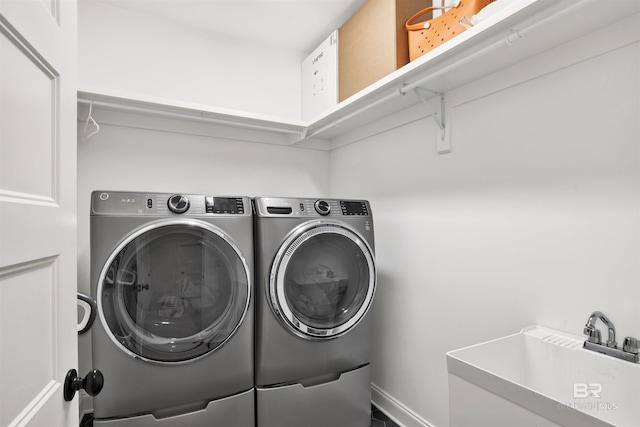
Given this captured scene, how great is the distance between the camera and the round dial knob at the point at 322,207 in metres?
1.72

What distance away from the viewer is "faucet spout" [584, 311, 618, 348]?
1042 mm

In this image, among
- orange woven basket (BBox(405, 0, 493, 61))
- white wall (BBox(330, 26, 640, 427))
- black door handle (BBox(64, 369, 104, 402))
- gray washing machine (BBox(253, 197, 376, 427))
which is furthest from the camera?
gray washing machine (BBox(253, 197, 376, 427))

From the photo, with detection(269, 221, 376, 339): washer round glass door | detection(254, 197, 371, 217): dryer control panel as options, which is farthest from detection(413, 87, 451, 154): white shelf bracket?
detection(269, 221, 376, 339): washer round glass door

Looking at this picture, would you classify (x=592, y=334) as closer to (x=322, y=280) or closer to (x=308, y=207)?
(x=322, y=280)

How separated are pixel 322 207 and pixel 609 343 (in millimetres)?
1239

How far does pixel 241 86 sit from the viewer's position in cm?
234

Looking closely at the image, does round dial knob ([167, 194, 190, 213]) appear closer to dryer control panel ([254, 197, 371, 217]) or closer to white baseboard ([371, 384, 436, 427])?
dryer control panel ([254, 197, 371, 217])

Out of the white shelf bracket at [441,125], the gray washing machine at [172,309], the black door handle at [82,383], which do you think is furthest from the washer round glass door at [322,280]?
the black door handle at [82,383]

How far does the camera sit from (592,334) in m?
1.08

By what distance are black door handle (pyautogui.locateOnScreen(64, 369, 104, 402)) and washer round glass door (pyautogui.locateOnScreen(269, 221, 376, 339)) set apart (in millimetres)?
841

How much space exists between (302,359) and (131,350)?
0.77 metres

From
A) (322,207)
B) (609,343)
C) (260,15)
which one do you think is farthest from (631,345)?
(260,15)

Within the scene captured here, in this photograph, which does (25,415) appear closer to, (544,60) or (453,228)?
(453,228)

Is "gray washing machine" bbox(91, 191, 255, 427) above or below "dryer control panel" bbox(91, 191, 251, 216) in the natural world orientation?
below
